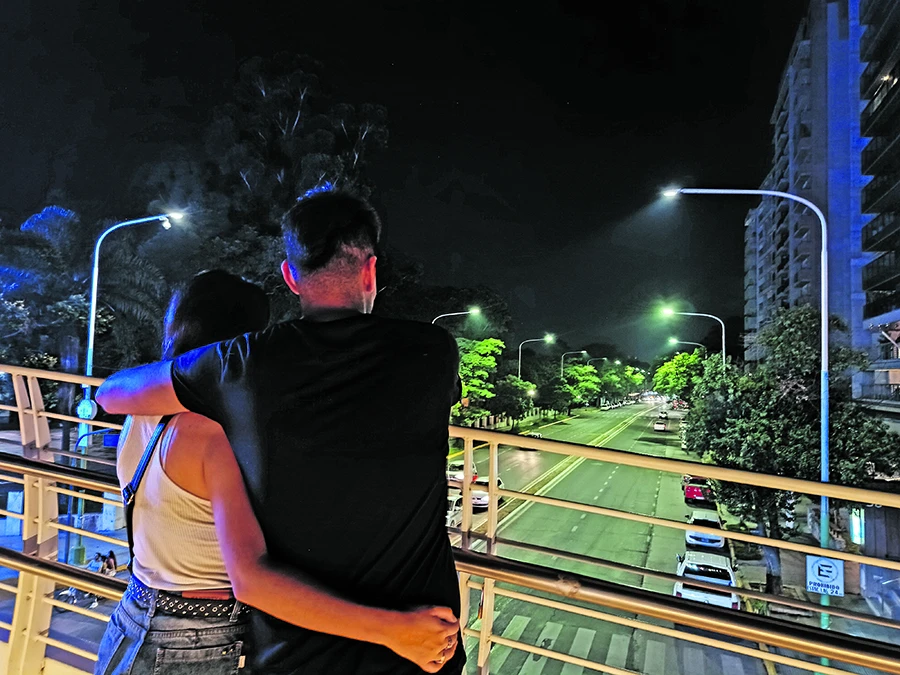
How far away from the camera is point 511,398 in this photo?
14.5 m

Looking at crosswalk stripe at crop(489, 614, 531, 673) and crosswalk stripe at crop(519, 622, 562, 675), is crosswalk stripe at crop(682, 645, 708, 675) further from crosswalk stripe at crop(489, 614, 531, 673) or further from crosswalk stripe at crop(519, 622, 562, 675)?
crosswalk stripe at crop(489, 614, 531, 673)

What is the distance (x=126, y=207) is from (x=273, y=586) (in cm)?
1712

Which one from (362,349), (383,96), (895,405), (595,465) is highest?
(383,96)

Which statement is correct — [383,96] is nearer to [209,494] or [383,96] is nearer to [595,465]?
[595,465]

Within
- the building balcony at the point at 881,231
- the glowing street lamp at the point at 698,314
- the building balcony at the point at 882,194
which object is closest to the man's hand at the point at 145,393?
the glowing street lamp at the point at 698,314

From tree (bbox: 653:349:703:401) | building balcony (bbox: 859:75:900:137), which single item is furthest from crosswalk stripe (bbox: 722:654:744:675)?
building balcony (bbox: 859:75:900:137)

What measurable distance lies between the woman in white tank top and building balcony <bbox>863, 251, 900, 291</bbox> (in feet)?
37.4

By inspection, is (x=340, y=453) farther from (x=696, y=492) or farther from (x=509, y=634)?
(x=696, y=492)

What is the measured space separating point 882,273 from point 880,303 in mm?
669

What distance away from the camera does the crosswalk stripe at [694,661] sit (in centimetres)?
723

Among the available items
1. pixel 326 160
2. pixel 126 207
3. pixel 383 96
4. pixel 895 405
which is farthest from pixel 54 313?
pixel 895 405

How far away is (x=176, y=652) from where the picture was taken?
75 centimetres

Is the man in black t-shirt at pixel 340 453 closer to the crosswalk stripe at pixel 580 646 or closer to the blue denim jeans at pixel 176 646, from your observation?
the blue denim jeans at pixel 176 646

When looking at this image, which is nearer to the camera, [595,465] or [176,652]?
[176,652]
